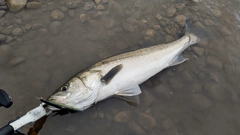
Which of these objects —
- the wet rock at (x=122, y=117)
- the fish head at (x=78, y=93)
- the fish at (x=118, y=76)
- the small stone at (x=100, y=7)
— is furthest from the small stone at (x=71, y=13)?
the wet rock at (x=122, y=117)

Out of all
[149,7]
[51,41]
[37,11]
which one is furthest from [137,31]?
[37,11]

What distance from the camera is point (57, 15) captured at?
15.9 ft

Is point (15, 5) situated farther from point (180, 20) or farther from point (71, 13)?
point (180, 20)

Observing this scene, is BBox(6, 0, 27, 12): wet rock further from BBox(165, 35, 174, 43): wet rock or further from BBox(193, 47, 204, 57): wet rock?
BBox(193, 47, 204, 57): wet rock

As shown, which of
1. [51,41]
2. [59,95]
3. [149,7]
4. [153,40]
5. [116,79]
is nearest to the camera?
[59,95]

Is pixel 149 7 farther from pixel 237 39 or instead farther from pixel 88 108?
pixel 88 108

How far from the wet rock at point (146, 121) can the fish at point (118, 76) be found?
26 centimetres

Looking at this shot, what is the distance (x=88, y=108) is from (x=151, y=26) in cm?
233

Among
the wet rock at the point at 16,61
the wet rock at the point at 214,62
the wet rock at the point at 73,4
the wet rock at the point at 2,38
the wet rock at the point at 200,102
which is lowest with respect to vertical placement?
the wet rock at the point at 200,102

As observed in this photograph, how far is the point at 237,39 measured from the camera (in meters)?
5.06

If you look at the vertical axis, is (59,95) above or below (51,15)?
below

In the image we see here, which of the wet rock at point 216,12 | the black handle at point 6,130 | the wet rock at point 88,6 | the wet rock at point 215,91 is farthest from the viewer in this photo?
the wet rock at point 216,12

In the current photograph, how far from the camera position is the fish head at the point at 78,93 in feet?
11.3

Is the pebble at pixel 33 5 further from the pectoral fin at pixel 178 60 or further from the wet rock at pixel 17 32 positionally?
the pectoral fin at pixel 178 60
